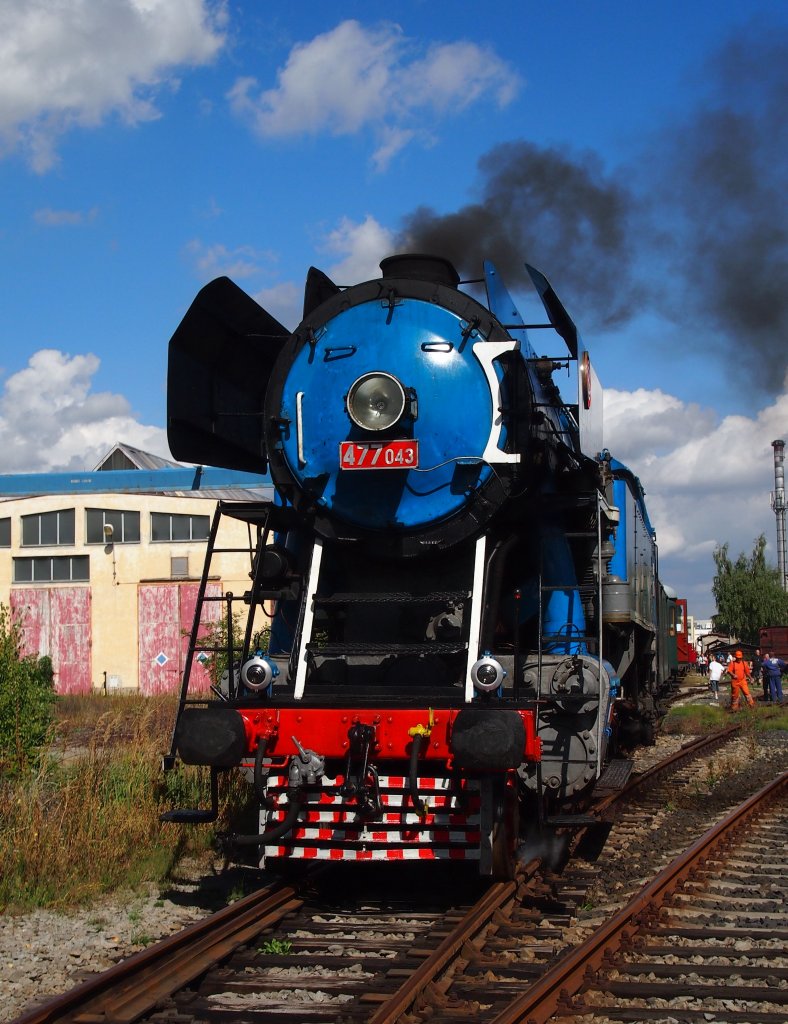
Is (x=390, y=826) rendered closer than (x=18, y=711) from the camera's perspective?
Yes

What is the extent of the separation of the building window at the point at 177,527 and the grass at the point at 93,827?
2106 centimetres

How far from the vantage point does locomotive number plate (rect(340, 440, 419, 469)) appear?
21.5 feet

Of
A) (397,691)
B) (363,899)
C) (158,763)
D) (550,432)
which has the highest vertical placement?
(550,432)

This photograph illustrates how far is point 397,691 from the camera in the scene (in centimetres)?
Answer: 614

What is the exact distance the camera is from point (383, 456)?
259 inches

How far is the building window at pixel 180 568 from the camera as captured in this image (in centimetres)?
2969

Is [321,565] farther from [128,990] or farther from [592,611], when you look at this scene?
[128,990]

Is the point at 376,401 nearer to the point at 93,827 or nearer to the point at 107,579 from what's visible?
the point at 93,827

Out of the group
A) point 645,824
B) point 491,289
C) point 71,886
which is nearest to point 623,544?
point 645,824

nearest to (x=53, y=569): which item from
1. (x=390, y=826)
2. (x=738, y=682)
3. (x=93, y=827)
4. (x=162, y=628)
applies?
(x=162, y=628)

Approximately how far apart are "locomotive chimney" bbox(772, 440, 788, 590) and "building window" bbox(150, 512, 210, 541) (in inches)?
1803

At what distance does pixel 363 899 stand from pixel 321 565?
2.09 m

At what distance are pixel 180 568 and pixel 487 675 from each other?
24.7 metres

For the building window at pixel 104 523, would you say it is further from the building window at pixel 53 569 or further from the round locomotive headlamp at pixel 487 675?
the round locomotive headlamp at pixel 487 675
